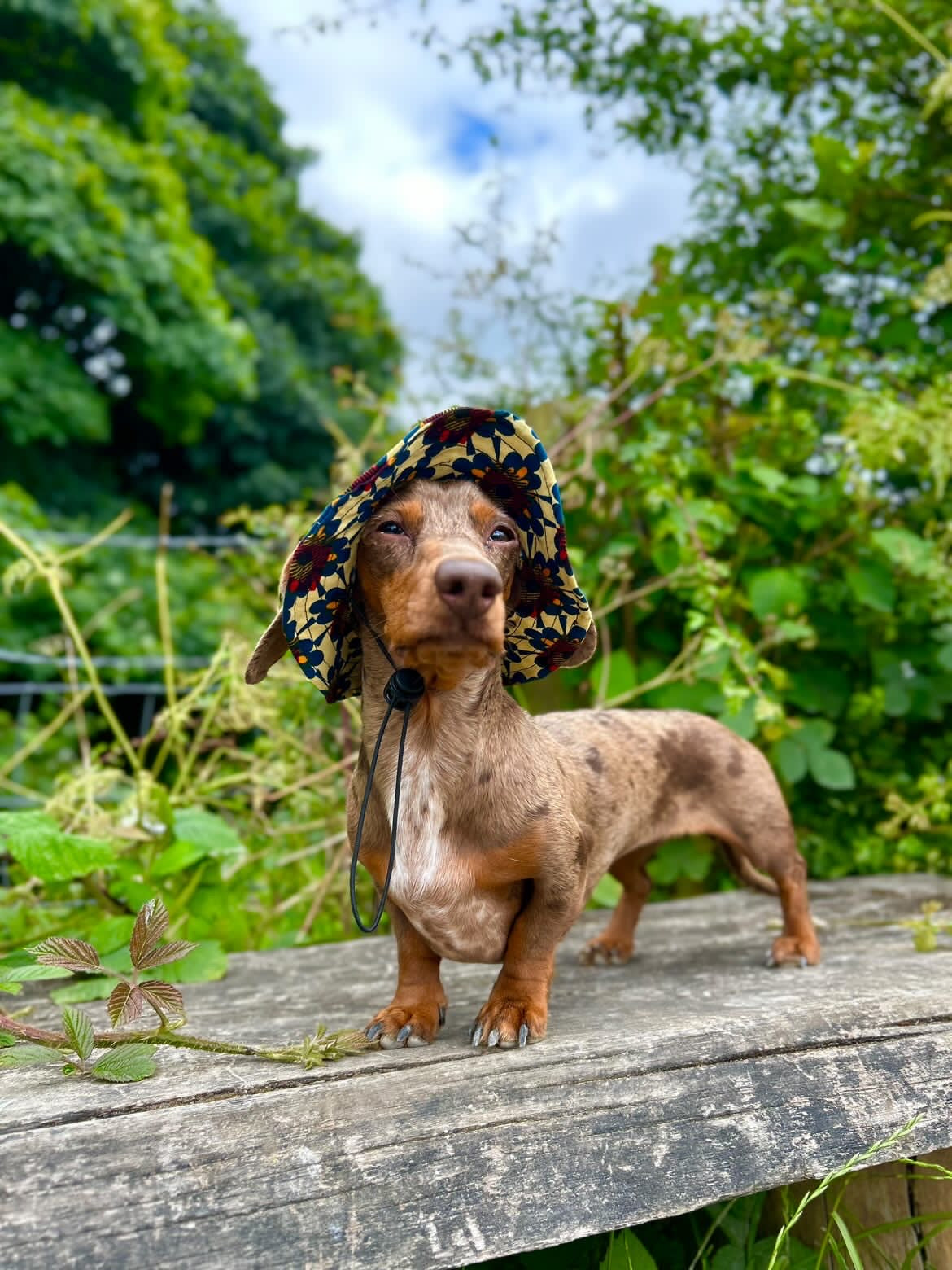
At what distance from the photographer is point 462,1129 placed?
143 centimetres

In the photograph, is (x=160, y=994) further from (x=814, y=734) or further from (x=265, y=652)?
(x=814, y=734)

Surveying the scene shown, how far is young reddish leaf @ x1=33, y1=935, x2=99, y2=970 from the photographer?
5.23 feet

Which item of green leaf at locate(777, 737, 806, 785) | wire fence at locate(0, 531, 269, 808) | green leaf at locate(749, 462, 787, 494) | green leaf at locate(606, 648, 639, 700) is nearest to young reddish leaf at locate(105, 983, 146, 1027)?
wire fence at locate(0, 531, 269, 808)

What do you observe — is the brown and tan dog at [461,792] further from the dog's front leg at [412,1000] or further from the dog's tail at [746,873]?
the dog's tail at [746,873]

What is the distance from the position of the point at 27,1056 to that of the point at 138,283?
14.4 meters

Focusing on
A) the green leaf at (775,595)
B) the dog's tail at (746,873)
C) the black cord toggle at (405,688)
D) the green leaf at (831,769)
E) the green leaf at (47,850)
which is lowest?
the green leaf at (47,850)

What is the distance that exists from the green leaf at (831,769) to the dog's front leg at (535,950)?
6.07 ft

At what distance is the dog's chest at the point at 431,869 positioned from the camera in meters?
1.81

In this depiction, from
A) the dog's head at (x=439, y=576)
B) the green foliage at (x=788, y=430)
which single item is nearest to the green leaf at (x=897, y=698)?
the green foliage at (x=788, y=430)

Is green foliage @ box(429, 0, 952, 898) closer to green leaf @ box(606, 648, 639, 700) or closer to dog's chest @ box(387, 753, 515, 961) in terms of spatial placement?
green leaf @ box(606, 648, 639, 700)

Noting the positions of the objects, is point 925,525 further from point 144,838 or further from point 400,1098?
point 400,1098

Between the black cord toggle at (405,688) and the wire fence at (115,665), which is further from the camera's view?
the wire fence at (115,665)

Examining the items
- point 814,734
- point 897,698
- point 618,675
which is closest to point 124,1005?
point 618,675

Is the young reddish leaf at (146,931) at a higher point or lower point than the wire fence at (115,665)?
lower
